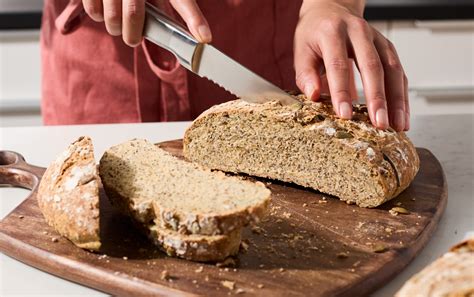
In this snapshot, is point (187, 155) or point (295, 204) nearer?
point (295, 204)

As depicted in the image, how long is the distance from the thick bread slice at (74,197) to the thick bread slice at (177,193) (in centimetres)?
7

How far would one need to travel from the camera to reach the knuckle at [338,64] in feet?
6.02

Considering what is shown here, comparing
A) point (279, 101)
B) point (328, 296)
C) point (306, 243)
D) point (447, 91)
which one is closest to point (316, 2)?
point (279, 101)

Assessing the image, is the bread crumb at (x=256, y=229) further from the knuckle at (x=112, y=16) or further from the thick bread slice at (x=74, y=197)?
the knuckle at (x=112, y=16)

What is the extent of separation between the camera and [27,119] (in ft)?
10.7

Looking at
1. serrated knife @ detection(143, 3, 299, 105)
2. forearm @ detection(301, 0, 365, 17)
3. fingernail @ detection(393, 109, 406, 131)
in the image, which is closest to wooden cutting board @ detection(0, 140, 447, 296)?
fingernail @ detection(393, 109, 406, 131)

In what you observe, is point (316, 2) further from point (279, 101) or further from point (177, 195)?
point (177, 195)

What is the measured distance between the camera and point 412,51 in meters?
3.29

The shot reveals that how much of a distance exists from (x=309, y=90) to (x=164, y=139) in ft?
1.64

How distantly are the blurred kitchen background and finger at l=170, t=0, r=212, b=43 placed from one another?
1451mm

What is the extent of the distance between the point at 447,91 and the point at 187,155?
1653 mm

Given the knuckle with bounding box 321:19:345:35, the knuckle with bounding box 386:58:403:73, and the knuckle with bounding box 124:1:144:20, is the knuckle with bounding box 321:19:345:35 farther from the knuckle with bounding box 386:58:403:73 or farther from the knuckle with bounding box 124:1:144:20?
the knuckle with bounding box 124:1:144:20

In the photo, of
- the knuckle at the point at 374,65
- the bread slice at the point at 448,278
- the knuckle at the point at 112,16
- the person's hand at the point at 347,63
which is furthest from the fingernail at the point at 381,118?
the knuckle at the point at 112,16

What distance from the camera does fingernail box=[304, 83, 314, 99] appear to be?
1.88 m
